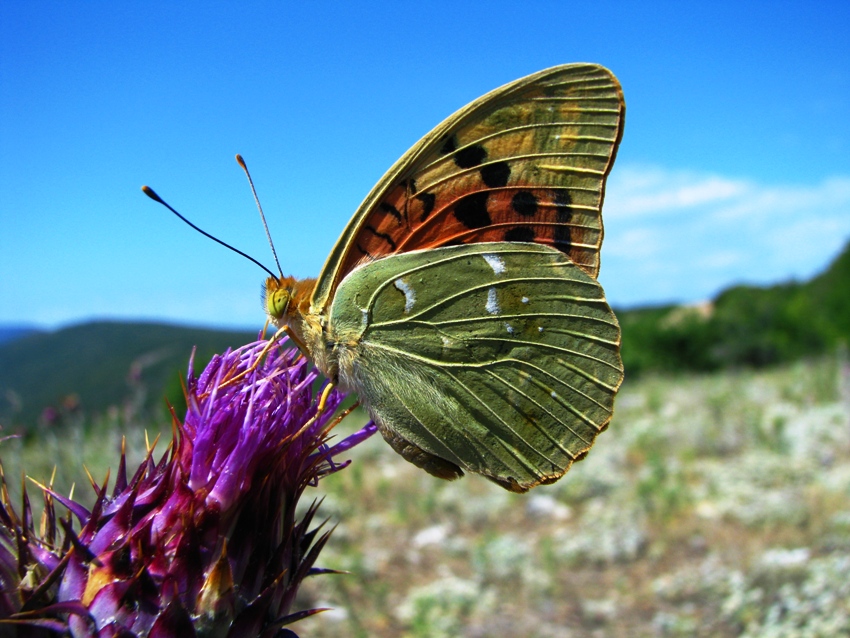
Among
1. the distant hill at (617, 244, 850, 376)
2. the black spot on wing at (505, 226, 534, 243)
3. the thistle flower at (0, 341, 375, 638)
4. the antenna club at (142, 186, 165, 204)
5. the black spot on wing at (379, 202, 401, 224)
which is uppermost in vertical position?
the distant hill at (617, 244, 850, 376)

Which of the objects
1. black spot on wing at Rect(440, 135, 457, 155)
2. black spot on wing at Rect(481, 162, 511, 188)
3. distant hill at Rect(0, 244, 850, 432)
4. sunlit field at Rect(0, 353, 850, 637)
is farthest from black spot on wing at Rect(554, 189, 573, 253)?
distant hill at Rect(0, 244, 850, 432)

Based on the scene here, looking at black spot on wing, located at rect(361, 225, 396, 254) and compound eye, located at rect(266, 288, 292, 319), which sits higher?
black spot on wing, located at rect(361, 225, 396, 254)

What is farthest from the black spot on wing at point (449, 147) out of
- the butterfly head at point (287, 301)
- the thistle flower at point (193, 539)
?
the thistle flower at point (193, 539)

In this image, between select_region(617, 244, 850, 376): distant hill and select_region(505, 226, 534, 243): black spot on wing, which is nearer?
select_region(505, 226, 534, 243): black spot on wing

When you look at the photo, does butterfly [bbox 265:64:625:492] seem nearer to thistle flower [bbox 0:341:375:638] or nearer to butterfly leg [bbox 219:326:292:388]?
butterfly leg [bbox 219:326:292:388]

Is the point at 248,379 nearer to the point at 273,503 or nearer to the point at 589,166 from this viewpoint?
the point at 273,503

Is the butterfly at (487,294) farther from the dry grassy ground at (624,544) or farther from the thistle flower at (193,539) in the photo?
the dry grassy ground at (624,544)
